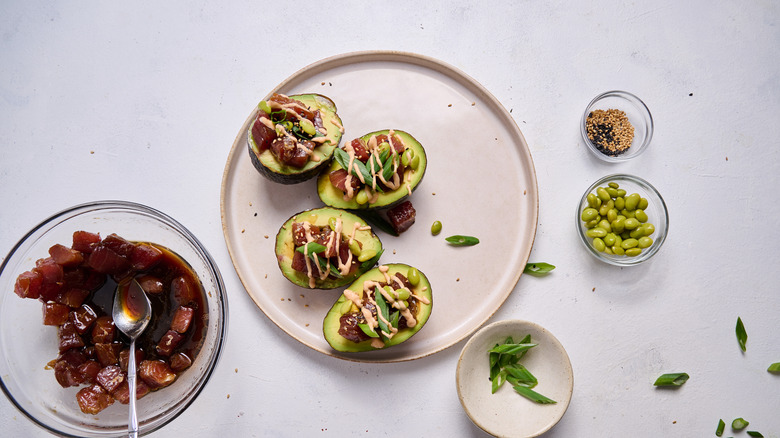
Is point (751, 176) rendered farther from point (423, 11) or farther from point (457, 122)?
point (423, 11)

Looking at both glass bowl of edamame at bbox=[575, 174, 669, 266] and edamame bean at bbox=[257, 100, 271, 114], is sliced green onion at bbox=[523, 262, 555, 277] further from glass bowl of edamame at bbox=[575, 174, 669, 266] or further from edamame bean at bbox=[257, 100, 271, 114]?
edamame bean at bbox=[257, 100, 271, 114]

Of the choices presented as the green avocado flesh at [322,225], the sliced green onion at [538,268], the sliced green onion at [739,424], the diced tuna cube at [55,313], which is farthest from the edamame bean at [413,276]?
the sliced green onion at [739,424]

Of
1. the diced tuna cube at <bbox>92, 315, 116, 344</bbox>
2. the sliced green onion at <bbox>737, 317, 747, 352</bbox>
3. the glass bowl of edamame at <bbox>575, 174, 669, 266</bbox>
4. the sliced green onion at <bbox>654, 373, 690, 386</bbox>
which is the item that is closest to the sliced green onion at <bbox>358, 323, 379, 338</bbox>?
the diced tuna cube at <bbox>92, 315, 116, 344</bbox>

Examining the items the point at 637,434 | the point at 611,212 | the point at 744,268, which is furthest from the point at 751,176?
the point at 637,434

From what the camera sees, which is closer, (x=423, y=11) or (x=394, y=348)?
(x=394, y=348)

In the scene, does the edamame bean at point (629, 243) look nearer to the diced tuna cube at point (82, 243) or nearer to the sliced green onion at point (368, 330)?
the sliced green onion at point (368, 330)

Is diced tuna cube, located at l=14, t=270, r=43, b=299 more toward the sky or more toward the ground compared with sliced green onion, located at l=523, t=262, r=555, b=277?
more toward the sky
